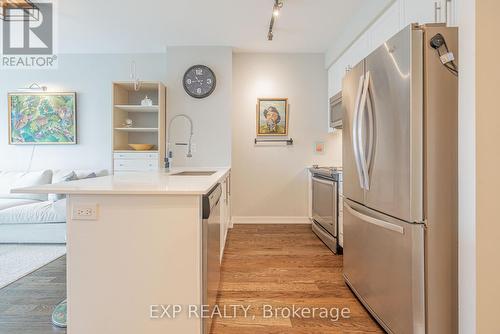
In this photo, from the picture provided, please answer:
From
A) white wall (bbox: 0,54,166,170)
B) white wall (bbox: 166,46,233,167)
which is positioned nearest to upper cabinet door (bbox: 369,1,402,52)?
white wall (bbox: 166,46,233,167)

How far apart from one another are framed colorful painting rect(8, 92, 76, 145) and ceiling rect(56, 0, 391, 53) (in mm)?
797

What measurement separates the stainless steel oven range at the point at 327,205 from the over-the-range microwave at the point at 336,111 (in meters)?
0.65

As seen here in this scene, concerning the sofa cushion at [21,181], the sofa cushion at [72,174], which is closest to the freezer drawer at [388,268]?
the sofa cushion at [72,174]

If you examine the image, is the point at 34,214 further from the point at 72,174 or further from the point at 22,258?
the point at 72,174

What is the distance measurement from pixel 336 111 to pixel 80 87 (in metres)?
3.88

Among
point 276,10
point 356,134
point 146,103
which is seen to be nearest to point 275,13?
point 276,10

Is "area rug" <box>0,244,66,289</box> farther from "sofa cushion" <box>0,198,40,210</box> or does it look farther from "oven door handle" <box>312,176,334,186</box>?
"oven door handle" <box>312,176,334,186</box>

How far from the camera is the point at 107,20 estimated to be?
319 cm

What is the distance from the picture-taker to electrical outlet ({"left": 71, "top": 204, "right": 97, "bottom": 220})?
1.37 metres

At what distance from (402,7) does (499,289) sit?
6.56ft

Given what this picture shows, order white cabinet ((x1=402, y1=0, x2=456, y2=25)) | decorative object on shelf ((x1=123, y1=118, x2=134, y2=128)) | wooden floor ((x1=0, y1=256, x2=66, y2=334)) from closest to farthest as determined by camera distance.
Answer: white cabinet ((x1=402, y1=0, x2=456, y2=25)) < wooden floor ((x1=0, y1=256, x2=66, y2=334)) < decorative object on shelf ((x1=123, y1=118, x2=134, y2=128))

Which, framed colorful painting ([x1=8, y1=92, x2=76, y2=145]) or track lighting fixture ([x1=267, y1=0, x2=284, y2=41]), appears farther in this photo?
framed colorful painting ([x1=8, y1=92, x2=76, y2=145])

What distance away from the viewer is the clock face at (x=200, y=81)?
3828 millimetres

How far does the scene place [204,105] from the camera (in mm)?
3875
